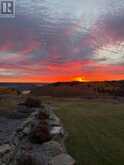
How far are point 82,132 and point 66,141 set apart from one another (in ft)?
5.70

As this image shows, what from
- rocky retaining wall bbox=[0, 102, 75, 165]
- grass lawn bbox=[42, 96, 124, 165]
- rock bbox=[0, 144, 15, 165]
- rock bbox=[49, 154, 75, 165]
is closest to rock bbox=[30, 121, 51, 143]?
rocky retaining wall bbox=[0, 102, 75, 165]

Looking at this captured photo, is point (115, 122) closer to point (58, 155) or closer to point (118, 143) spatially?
point (118, 143)

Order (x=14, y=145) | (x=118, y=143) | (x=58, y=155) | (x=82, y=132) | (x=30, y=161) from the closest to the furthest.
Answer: (x=30, y=161)
(x=58, y=155)
(x=14, y=145)
(x=118, y=143)
(x=82, y=132)

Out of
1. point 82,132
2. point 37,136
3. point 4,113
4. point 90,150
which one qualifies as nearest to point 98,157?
point 90,150

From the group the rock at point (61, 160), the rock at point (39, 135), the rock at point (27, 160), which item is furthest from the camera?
the rock at point (39, 135)

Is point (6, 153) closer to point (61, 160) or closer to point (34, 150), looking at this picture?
point (34, 150)

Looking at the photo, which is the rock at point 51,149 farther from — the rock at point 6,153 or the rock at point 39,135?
the rock at point 6,153

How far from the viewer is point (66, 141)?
10.9 metres

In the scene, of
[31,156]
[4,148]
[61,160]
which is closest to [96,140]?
[61,160]

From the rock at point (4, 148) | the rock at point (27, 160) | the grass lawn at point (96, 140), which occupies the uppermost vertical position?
the rock at point (4, 148)

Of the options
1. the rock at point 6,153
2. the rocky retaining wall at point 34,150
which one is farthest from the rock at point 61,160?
the rock at point 6,153

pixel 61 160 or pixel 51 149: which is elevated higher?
pixel 51 149

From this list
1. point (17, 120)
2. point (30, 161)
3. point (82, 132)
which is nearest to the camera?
point (30, 161)

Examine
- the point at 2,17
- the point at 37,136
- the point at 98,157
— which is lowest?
the point at 98,157
